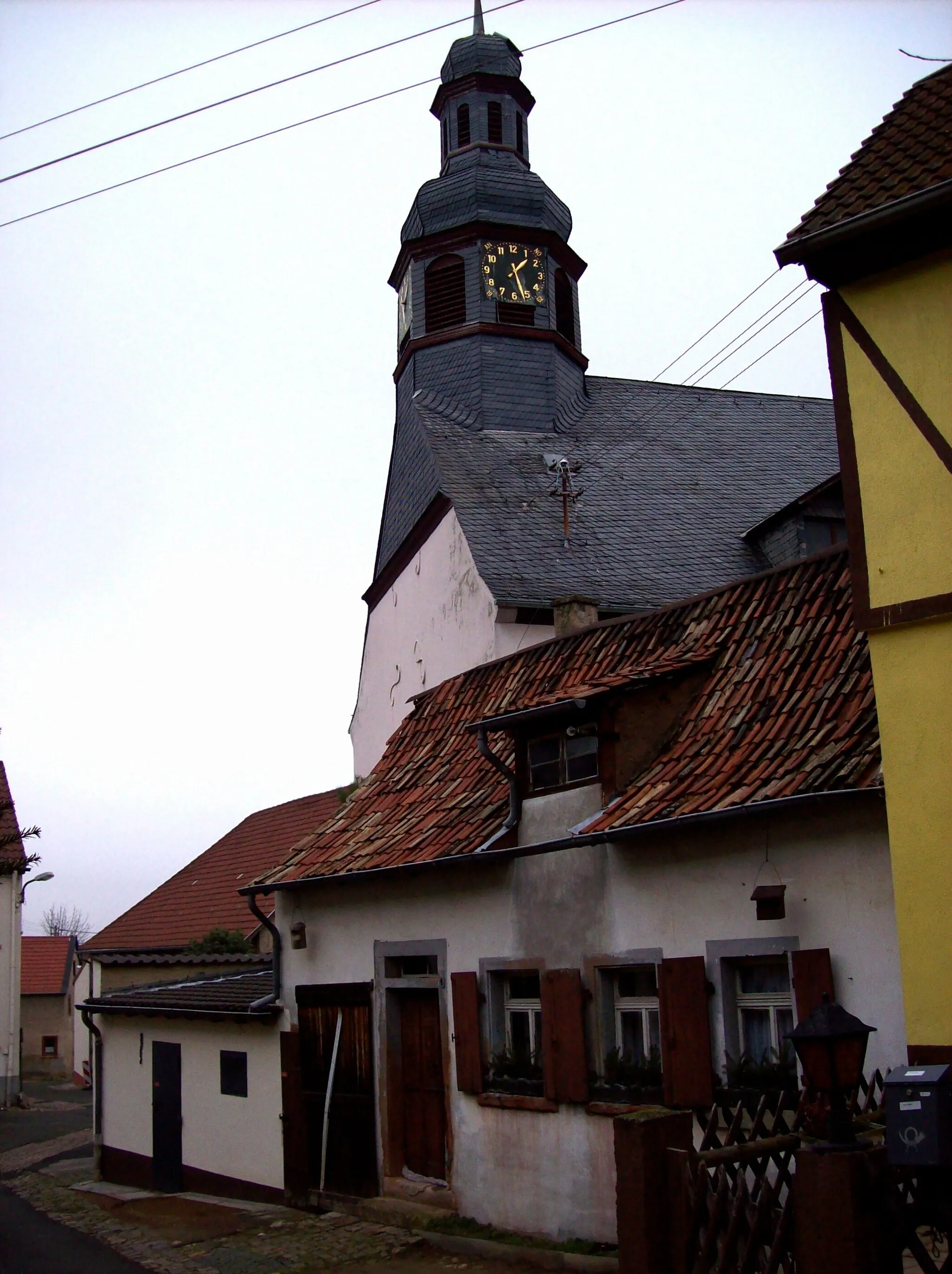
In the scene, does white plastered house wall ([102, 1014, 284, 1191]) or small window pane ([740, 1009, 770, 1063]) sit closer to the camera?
small window pane ([740, 1009, 770, 1063])

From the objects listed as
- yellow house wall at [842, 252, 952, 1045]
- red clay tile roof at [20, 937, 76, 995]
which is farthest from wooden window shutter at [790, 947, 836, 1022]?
red clay tile roof at [20, 937, 76, 995]

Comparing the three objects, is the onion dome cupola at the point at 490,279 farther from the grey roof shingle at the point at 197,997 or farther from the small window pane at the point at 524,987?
the small window pane at the point at 524,987

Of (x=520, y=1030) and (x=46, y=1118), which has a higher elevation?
(x=520, y=1030)

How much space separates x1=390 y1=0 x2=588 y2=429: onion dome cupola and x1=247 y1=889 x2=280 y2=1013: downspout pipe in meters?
12.5

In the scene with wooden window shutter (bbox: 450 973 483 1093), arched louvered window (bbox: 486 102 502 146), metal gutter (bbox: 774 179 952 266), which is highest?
arched louvered window (bbox: 486 102 502 146)

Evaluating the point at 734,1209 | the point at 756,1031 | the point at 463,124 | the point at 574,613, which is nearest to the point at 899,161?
the point at 756,1031

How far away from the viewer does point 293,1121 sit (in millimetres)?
14195

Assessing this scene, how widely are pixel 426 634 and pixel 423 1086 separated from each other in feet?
36.7

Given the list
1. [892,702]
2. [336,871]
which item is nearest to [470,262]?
[336,871]

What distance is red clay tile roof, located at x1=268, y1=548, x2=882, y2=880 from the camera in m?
9.09

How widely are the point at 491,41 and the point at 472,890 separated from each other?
75.4 feet

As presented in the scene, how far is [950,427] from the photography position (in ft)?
25.4

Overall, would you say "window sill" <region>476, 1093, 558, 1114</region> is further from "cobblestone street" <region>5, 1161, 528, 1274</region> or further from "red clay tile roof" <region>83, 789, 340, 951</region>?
"red clay tile roof" <region>83, 789, 340, 951</region>

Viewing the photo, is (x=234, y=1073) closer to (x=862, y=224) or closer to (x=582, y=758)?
(x=582, y=758)
